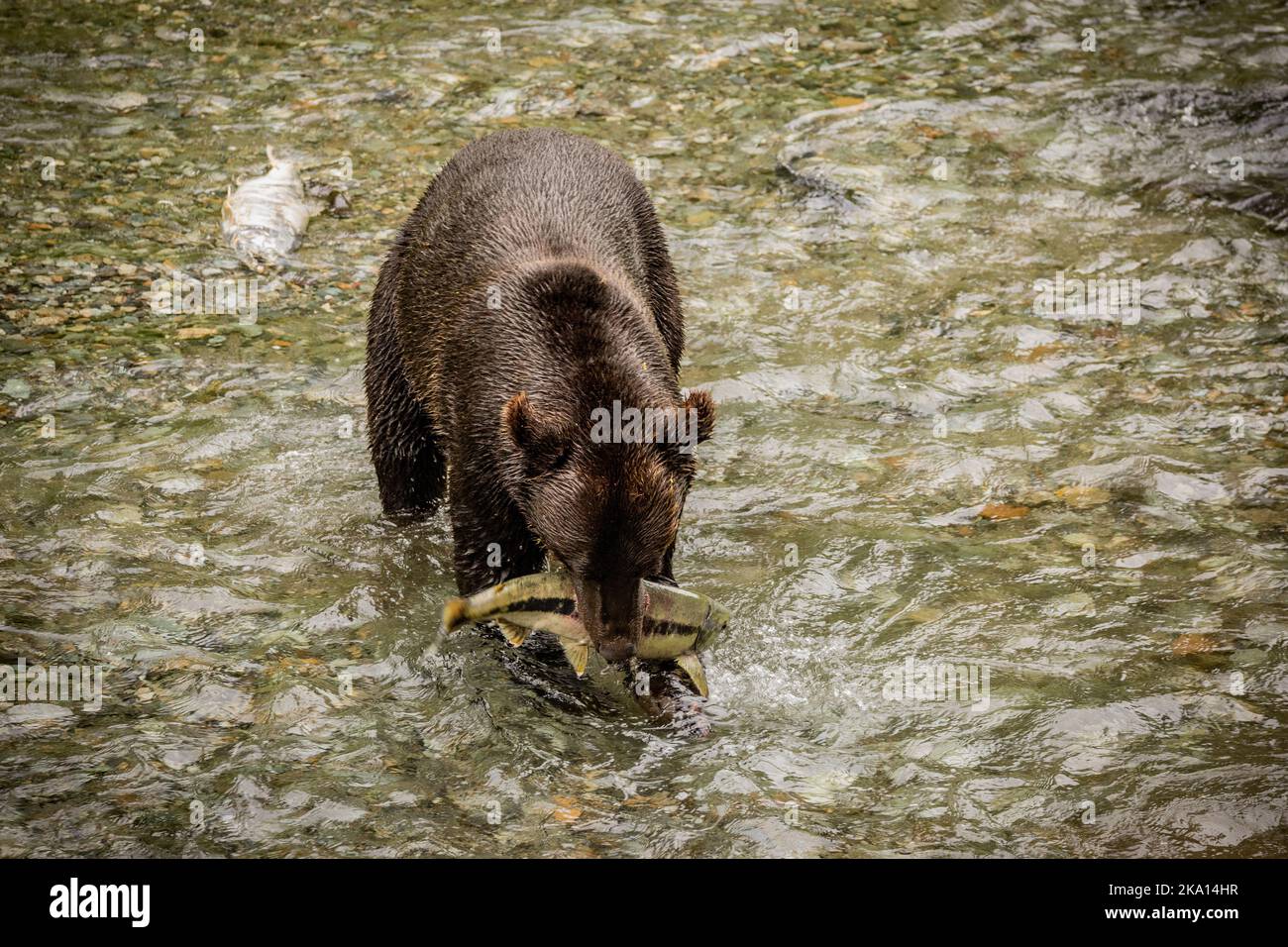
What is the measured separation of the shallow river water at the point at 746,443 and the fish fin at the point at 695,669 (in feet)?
1.30

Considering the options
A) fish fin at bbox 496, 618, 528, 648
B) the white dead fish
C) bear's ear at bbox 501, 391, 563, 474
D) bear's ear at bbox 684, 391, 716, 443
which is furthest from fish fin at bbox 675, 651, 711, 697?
the white dead fish

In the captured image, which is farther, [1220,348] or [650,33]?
[650,33]

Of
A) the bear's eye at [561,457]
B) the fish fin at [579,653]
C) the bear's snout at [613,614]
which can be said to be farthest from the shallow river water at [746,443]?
the bear's eye at [561,457]

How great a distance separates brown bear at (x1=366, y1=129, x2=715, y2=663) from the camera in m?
5.78

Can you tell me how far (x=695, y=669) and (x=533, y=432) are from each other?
1.36 m

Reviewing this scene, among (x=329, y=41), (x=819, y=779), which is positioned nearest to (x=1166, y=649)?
(x=819, y=779)

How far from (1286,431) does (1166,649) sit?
8.96ft

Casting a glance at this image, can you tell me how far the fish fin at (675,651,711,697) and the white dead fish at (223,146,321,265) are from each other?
642 cm

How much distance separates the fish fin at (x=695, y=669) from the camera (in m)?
6.14

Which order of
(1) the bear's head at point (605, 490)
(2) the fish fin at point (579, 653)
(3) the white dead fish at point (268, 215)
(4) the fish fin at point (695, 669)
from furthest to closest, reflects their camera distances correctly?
(3) the white dead fish at point (268, 215) → (4) the fish fin at point (695, 669) → (2) the fish fin at point (579, 653) → (1) the bear's head at point (605, 490)

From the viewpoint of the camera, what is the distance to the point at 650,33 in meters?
15.2

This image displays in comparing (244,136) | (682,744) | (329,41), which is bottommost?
(682,744)

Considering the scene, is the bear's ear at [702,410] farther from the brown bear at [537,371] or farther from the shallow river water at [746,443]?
the shallow river water at [746,443]

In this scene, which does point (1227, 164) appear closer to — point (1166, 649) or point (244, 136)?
point (1166, 649)
